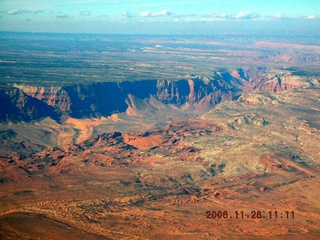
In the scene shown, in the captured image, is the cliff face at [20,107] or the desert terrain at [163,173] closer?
the desert terrain at [163,173]

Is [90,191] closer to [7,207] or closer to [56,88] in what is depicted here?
[7,207]

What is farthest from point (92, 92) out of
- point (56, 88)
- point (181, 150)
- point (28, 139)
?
point (181, 150)
